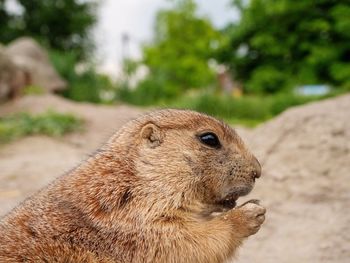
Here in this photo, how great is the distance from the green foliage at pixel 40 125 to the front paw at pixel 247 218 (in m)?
8.71

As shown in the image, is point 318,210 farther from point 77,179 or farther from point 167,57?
point 167,57

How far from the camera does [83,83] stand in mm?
22531

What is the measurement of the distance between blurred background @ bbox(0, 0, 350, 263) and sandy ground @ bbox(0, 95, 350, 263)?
0.05 feet

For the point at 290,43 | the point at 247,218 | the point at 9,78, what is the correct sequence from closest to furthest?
the point at 247,218
the point at 9,78
the point at 290,43

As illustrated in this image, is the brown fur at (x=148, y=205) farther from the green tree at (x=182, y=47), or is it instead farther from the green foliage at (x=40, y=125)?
the green tree at (x=182, y=47)

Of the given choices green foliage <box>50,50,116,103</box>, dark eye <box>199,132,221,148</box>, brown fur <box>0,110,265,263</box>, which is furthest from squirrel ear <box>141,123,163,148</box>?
green foliage <box>50,50,116,103</box>

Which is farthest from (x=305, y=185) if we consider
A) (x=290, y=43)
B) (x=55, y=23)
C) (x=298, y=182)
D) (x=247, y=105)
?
(x=55, y=23)

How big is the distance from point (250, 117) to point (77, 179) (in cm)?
1380

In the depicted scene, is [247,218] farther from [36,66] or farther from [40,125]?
[36,66]

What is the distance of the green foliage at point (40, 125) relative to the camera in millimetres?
11773

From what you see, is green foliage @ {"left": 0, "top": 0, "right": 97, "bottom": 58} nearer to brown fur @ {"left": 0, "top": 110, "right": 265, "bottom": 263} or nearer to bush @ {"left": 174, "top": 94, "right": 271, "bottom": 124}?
bush @ {"left": 174, "top": 94, "right": 271, "bottom": 124}

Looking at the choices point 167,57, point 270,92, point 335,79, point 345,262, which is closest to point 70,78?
point 270,92

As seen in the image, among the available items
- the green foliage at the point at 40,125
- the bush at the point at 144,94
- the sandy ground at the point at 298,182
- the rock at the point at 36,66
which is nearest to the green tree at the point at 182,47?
the bush at the point at 144,94

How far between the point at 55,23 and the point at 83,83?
9.32m
